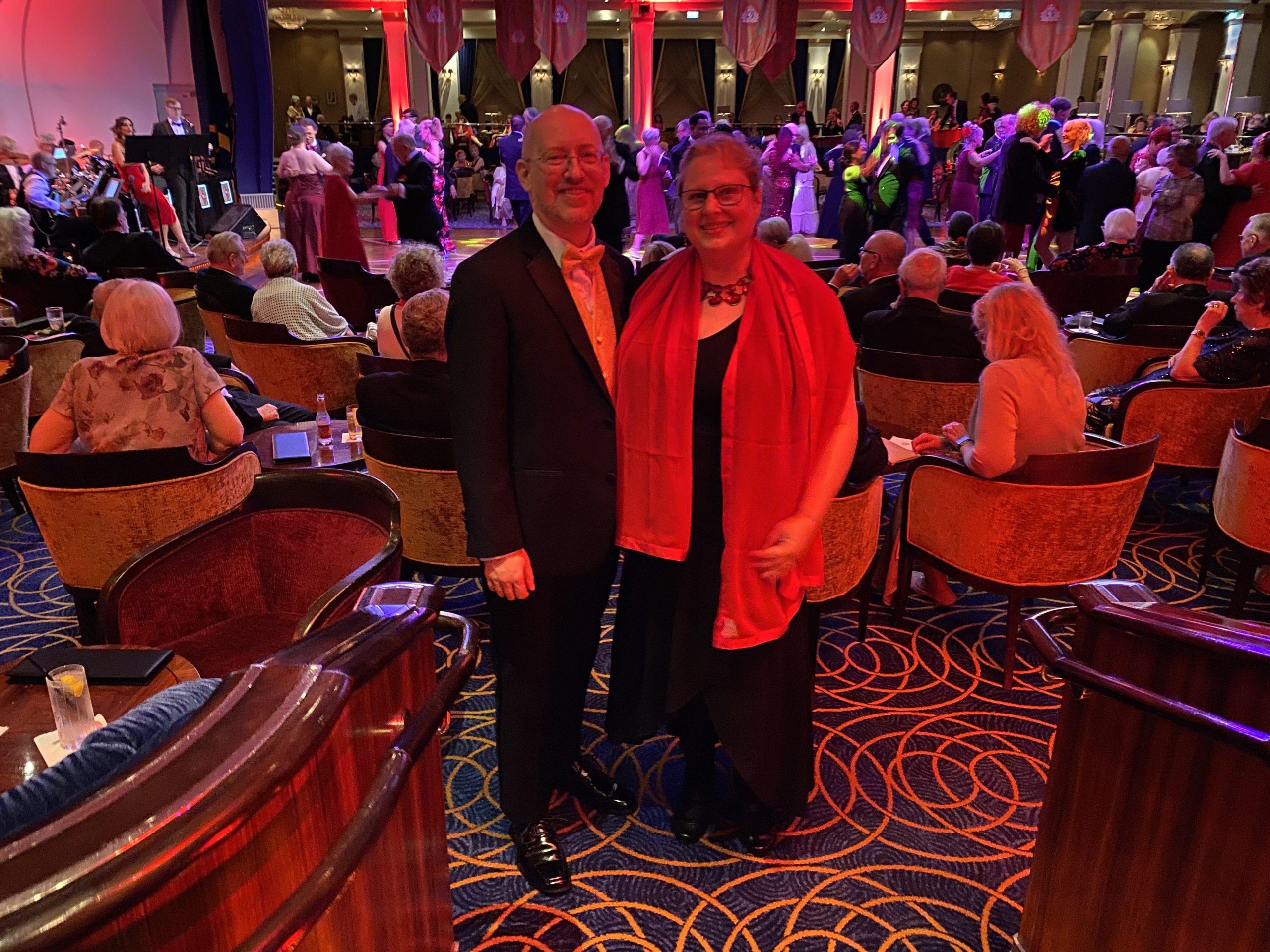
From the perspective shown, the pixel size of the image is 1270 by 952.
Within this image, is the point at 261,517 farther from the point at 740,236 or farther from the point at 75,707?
the point at 740,236

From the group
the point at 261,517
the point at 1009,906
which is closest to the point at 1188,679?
the point at 1009,906

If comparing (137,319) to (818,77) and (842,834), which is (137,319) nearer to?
(842,834)

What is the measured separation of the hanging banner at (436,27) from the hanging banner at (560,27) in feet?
3.22

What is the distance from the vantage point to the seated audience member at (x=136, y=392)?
2727 mm

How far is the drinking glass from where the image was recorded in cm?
154

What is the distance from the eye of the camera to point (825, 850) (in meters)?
2.33

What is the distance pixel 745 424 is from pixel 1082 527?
151 centimetres

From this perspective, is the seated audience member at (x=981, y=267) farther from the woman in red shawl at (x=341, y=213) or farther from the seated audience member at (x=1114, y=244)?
the woman in red shawl at (x=341, y=213)

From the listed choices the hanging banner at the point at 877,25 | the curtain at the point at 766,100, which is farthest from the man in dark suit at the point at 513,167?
the curtain at the point at 766,100

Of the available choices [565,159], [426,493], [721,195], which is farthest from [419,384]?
[721,195]

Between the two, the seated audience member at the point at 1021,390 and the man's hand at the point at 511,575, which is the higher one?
the seated audience member at the point at 1021,390

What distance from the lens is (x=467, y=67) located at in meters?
22.7

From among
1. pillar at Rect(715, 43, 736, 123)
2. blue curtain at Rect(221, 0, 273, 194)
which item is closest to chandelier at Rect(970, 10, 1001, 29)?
pillar at Rect(715, 43, 736, 123)

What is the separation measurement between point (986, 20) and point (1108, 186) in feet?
47.2
